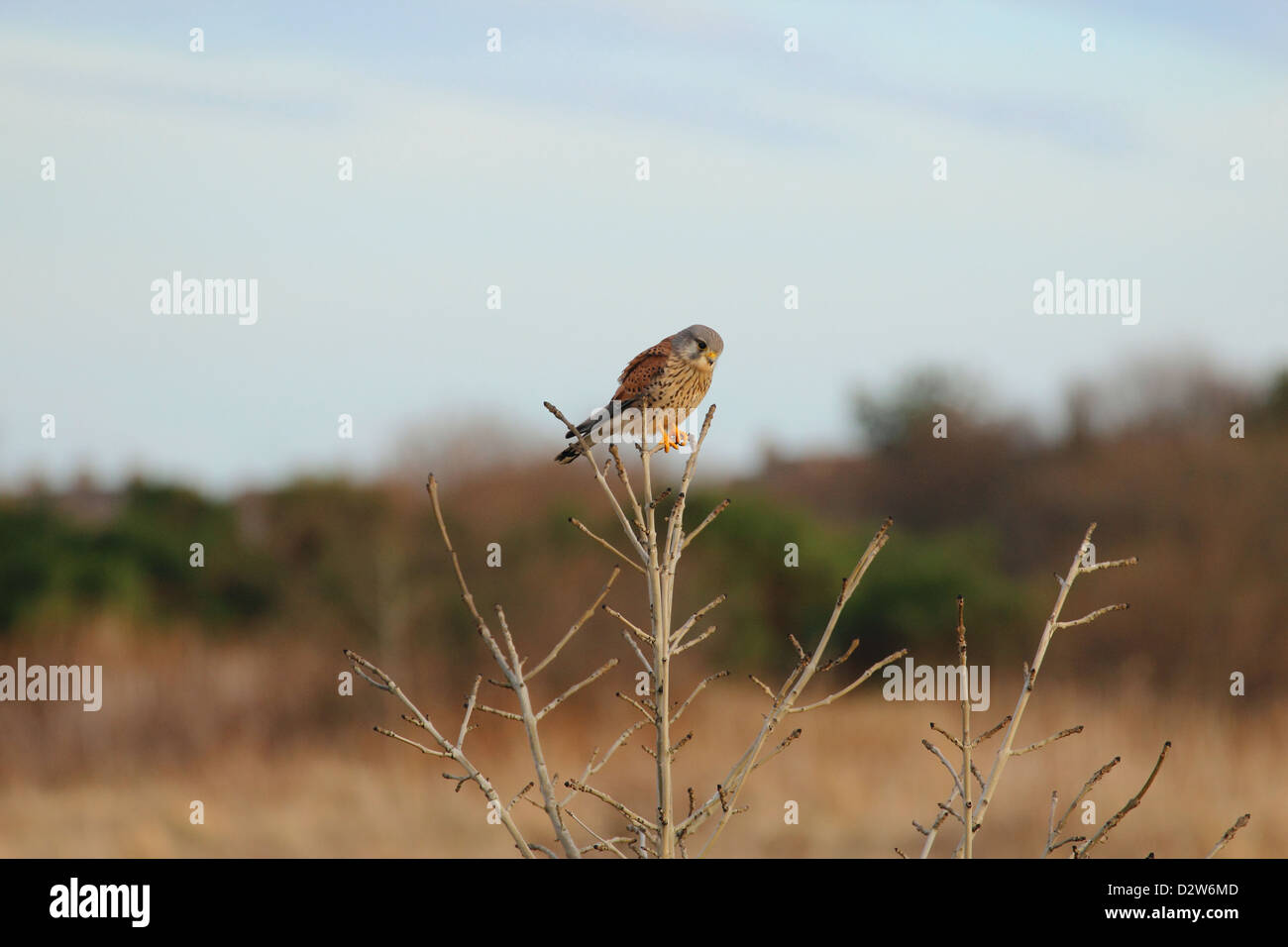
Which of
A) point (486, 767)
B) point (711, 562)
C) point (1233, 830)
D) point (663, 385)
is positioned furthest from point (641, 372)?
point (711, 562)

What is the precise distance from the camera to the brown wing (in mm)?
3441

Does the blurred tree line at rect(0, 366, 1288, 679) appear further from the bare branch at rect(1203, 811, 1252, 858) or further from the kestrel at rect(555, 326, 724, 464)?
the bare branch at rect(1203, 811, 1252, 858)

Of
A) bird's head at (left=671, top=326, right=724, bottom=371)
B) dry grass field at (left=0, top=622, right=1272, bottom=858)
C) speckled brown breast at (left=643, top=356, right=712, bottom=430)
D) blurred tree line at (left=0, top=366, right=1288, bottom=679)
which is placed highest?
bird's head at (left=671, top=326, right=724, bottom=371)

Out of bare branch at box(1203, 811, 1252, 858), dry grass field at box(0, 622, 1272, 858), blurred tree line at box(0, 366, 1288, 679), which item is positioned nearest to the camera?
bare branch at box(1203, 811, 1252, 858)

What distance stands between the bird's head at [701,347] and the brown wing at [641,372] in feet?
0.18

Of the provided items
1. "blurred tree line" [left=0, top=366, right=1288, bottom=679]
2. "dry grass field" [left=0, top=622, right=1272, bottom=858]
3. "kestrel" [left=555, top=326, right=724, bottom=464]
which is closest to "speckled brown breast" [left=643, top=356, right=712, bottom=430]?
"kestrel" [left=555, top=326, right=724, bottom=464]

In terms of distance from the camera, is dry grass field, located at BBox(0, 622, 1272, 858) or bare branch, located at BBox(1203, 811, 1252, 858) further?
dry grass field, located at BBox(0, 622, 1272, 858)

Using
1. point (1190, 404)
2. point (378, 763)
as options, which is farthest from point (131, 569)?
point (1190, 404)

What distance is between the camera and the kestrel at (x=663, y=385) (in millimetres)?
3391

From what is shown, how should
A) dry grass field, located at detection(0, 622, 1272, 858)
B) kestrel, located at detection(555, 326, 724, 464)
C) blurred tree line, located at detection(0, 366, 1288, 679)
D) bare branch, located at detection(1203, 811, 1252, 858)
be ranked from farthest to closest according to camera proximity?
1. blurred tree line, located at detection(0, 366, 1288, 679)
2. dry grass field, located at detection(0, 622, 1272, 858)
3. kestrel, located at detection(555, 326, 724, 464)
4. bare branch, located at detection(1203, 811, 1252, 858)

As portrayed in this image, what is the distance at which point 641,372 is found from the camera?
11.4ft

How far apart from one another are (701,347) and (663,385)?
0.55 ft

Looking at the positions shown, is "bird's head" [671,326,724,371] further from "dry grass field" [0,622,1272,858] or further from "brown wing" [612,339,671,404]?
"dry grass field" [0,622,1272,858]

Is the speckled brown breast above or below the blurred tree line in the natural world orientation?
above
